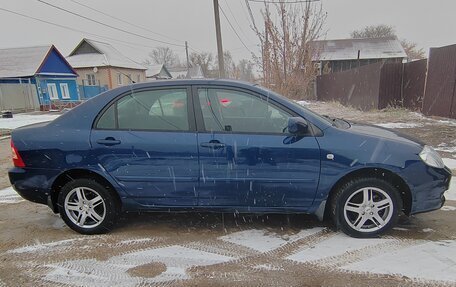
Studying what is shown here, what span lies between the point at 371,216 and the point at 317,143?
3.12 feet

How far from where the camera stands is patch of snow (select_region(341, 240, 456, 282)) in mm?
2754

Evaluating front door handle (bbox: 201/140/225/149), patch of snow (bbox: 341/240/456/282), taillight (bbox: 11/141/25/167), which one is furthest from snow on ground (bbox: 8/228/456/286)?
front door handle (bbox: 201/140/225/149)

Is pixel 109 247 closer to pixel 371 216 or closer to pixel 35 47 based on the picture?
pixel 371 216

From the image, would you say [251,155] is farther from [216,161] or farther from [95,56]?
[95,56]

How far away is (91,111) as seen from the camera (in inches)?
139

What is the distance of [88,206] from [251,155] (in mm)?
1869

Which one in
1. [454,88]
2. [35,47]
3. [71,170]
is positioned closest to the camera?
[71,170]

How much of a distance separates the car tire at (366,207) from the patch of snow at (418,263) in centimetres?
32

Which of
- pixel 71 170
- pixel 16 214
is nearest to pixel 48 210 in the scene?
pixel 16 214

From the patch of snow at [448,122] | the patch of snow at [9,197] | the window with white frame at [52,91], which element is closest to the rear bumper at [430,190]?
the patch of snow at [9,197]

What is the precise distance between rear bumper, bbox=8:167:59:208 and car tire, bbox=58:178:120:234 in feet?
0.56

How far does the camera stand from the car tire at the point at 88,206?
354 centimetres

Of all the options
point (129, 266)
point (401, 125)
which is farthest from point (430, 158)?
point (401, 125)

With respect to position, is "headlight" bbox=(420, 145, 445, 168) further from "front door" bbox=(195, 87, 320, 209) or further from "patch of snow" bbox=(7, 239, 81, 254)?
"patch of snow" bbox=(7, 239, 81, 254)
